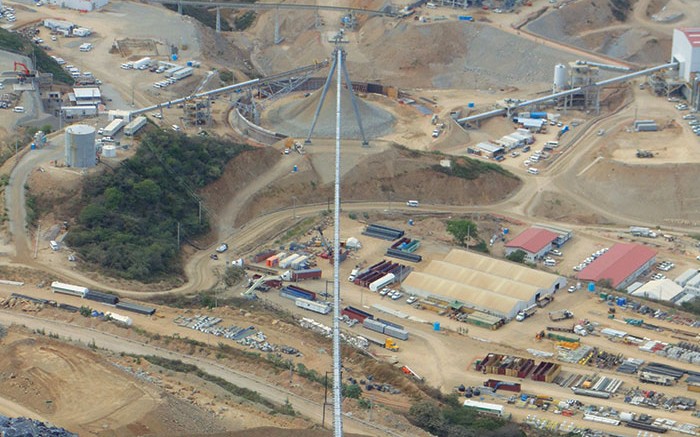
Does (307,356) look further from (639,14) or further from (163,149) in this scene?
(639,14)

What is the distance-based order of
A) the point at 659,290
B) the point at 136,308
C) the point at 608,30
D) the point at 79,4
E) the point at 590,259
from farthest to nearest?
the point at 608,30
the point at 79,4
the point at 590,259
the point at 659,290
the point at 136,308

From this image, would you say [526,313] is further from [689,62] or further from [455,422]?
[689,62]

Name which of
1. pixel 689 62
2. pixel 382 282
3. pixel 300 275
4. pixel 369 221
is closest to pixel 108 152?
pixel 300 275

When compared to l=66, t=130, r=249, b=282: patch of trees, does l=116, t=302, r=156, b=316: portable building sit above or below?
above

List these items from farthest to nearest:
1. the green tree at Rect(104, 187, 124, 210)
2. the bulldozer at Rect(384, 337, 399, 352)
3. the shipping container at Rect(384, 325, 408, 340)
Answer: the green tree at Rect(104, 187, 124, 210) → the shipping container at Rect(384, 325, 408, 340) → the bulldozer at Rect(384, 337, 399, 352)

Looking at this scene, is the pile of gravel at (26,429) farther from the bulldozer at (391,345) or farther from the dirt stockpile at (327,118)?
the dirt stockpile at (327,118)

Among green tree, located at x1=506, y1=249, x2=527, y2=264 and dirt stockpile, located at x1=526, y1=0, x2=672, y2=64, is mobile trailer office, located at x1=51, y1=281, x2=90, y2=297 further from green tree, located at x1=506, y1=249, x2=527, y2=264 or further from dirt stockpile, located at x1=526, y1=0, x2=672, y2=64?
dirt stockpile, located at x1=526, y1=0, x2=672, y2=64

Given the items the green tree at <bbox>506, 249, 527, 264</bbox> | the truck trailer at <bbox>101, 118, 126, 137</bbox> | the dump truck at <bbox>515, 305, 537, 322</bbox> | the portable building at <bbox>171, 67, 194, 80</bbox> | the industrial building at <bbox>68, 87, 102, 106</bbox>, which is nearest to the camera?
the dump truck at <bbox>515, 305, 537, 322</bbox>

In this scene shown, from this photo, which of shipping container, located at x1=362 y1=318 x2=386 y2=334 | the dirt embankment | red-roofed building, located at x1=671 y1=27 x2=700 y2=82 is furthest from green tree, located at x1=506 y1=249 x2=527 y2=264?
A: red-roofed building, located at x1=671 y1=27 x2=700 y2=82
